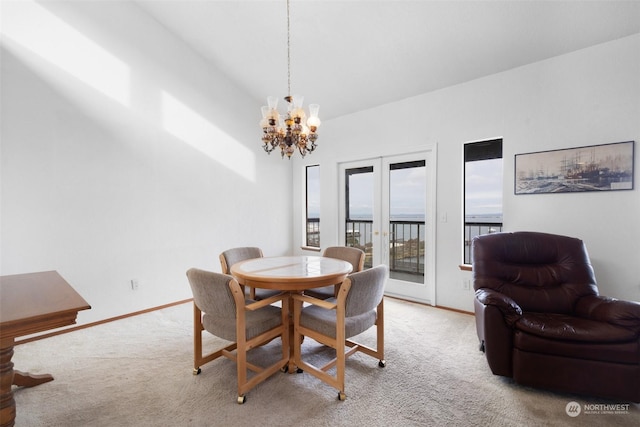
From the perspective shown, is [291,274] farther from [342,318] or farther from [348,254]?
[348,254]

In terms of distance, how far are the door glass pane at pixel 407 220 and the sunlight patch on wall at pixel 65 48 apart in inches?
142

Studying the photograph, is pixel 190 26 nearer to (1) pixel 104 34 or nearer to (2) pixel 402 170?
(1) pixel 104 34

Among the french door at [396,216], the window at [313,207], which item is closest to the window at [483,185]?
the french door at [396,216]

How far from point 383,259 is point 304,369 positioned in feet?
7.70

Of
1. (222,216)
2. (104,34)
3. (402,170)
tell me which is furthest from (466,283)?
(104,34)

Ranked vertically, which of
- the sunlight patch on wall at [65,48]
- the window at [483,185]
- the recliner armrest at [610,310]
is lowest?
the recliner armrest at [610,310]

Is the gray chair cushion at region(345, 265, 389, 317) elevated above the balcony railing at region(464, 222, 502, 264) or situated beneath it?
situated beneath

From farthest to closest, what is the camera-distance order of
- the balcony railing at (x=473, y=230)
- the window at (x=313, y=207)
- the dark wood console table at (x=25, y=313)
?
the window at (x=313, y=207) < the balcony railing at (x=473, y=230) < the dark wood console table at (x=25, y=313)

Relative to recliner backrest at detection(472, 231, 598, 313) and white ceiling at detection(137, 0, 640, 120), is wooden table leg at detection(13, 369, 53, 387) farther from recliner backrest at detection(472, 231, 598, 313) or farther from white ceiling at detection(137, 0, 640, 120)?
white ceiling at detection(137, 0, 640, 120)

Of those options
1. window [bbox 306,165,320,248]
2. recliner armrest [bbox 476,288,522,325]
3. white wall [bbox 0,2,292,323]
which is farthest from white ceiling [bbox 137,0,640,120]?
recliner armrest [bbox 476,288,522,325]

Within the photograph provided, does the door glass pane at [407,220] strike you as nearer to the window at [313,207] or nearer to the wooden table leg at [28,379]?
the window at [313,207]

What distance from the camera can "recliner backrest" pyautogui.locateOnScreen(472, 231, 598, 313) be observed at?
7.77 ft

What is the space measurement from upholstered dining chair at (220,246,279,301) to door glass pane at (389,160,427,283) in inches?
80.4

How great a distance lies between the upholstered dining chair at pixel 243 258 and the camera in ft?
8.90
